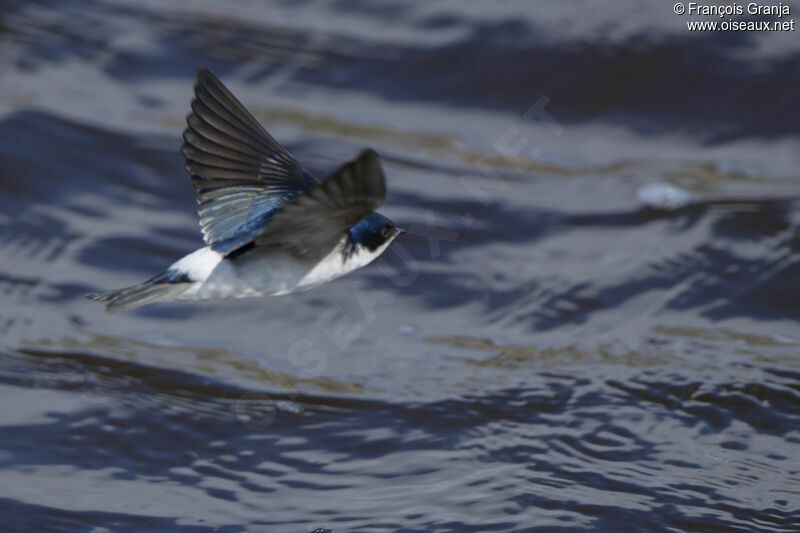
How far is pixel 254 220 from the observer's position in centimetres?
275

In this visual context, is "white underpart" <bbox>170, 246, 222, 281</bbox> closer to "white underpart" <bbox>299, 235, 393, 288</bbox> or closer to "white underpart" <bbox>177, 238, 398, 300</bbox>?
"white underpart" <bbox>177, 238, 398, 300</bbox>

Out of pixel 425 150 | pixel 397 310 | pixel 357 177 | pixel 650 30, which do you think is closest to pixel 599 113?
pixel 650 30

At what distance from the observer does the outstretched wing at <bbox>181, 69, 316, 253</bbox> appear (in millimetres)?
2783

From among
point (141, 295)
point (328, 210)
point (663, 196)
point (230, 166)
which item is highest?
point (663, 196)

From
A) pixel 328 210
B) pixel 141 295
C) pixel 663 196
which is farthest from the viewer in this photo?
pixel 663 196

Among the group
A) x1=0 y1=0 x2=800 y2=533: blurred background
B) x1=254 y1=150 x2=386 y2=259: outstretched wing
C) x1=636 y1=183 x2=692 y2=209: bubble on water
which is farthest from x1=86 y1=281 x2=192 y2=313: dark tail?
x1=636 y1=183 x2=692 y2=209: bubble on water

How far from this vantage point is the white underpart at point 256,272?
2564mm

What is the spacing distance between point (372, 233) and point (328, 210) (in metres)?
0.42

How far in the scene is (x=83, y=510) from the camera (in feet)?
10.5

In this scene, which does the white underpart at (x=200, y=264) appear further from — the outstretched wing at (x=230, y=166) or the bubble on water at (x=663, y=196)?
the bubble on water at (x=663, y=196)

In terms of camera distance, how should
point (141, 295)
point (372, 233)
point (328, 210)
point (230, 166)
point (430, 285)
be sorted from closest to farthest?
point (328, 210)
point (141, 295)
point (372, 233)
point (230, 166)
point (430, 285)

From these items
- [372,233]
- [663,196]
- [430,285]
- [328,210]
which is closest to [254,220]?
[372,233]

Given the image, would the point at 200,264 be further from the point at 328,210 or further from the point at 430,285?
the point at 430,285

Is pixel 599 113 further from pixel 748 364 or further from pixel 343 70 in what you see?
pixel 748 364
